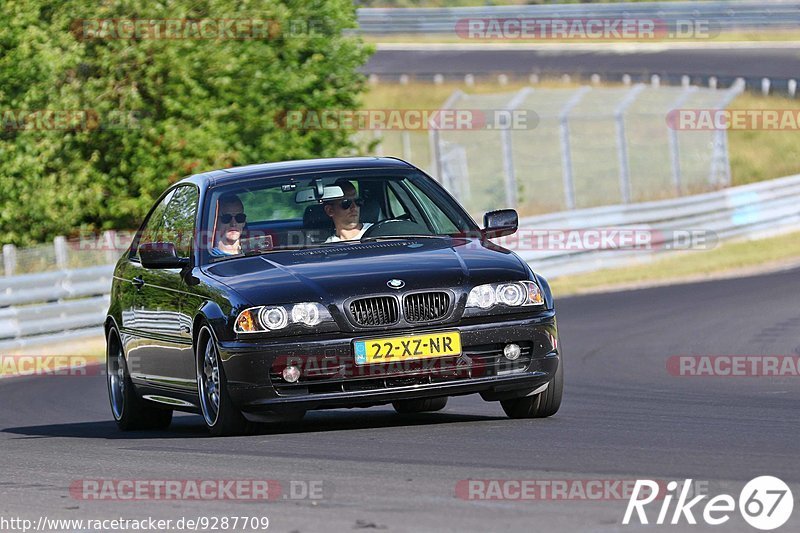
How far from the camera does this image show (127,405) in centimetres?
1081

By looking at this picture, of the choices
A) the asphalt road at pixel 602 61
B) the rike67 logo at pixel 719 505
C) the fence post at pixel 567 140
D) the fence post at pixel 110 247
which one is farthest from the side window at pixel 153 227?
the asphalt road at pixel 602 61

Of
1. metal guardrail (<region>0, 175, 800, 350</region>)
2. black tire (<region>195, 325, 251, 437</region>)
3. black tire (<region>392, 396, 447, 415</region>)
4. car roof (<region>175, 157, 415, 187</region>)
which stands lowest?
metal guardrail (<region>0, 175, 800, 350</region>)

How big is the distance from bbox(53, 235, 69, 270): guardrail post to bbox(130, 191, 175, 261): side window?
11393 millimetres

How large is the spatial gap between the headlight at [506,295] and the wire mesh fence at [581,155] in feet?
71.1

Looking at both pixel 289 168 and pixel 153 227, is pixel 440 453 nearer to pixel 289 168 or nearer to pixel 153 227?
pixel 289 168

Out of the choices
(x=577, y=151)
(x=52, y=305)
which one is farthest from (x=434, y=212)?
(x=577, y=151)

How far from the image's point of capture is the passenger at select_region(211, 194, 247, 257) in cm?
959

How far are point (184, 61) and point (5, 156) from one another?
3699mm

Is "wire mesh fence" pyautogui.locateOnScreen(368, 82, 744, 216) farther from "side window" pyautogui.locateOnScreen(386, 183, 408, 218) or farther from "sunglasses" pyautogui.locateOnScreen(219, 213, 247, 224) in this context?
"sunglasses" pyautogui.locateOnScreen(219, 213, 247, 224)

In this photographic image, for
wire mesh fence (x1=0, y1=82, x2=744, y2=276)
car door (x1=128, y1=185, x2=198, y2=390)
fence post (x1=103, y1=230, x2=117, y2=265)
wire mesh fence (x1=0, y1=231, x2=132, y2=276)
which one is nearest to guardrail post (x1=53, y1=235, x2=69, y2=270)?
wire mesh fence (x1=0, y1=231, x2=132, y2=276)

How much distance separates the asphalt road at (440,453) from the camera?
617 cm

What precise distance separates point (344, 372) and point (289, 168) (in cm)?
191

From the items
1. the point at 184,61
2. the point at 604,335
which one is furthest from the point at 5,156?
the point at 604,335

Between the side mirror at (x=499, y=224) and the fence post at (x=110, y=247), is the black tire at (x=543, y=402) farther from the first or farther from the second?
the fence post at (x=110, y=247)
